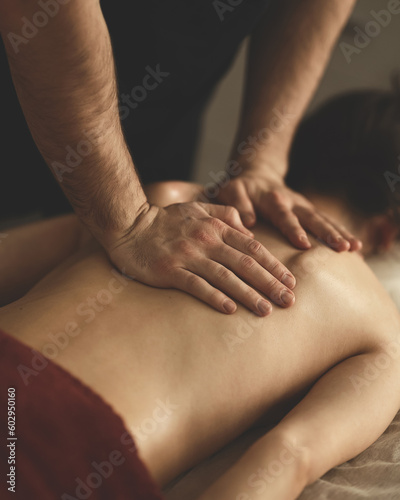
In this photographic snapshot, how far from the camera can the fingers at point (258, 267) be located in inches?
34.8

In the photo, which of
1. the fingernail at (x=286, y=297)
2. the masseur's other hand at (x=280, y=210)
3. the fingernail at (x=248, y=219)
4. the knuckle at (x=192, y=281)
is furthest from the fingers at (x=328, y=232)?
the knuckle at (x=192, y=281)

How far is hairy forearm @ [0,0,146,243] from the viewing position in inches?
29.6

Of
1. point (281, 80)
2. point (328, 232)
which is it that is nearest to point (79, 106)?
point (328, 232)

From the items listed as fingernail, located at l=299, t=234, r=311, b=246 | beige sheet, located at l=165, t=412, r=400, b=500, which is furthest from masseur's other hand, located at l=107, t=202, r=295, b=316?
beige sheet, located at l=165, t=412, r=400, b=500

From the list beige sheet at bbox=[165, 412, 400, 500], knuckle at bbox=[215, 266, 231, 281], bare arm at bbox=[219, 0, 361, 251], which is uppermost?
bare arm at bbox=[219, 0, 361, 251]

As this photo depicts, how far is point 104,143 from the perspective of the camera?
906mm

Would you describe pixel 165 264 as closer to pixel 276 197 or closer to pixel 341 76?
pixel 276 197

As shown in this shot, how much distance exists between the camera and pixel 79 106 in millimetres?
841

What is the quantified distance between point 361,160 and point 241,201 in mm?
414

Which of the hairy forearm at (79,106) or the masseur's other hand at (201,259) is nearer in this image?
the hairy forearm at (79,106)

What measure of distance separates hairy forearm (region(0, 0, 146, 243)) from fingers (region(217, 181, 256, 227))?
25 centimetres

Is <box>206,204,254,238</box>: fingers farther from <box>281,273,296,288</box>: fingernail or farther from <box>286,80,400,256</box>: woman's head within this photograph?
<box>286,80,400,256</box>: woman's head

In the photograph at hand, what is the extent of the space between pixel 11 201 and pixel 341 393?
1148 mm

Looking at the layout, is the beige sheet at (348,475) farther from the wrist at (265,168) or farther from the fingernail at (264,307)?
the wrist at (265,168)
